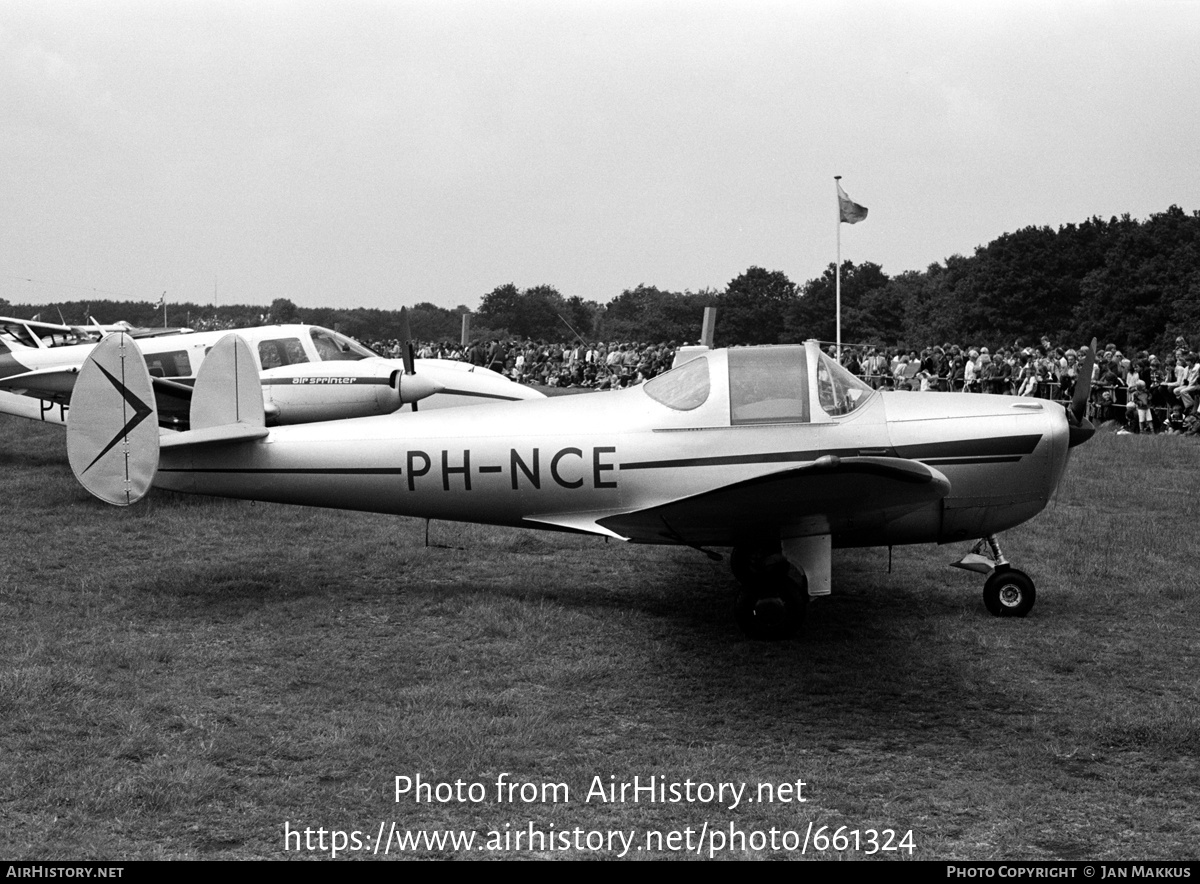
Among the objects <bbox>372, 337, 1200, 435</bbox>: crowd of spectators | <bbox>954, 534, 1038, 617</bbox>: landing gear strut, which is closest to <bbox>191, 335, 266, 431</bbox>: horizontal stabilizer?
<bbox>954, 534, 1038, 617</bbox>: landing gear strut

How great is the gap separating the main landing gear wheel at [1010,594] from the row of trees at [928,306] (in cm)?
5071

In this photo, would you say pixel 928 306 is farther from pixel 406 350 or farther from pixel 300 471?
pixel 300 471

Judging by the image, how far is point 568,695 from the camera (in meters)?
6.07

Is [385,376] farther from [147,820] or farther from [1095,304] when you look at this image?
[1095,304]

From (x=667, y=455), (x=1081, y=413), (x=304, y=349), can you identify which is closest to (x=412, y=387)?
(x=304, y=349)

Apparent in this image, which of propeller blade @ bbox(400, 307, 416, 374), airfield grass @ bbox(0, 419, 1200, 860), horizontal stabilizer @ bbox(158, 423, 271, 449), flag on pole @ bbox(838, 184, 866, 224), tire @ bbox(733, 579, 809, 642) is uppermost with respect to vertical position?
flag on pole @ bbox(838, 184, 866, 224)

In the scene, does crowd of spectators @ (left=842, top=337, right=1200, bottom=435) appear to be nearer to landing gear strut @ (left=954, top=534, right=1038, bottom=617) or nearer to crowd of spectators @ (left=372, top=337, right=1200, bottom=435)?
crowd of spectators @ (left=372, top=337, right=1200, bottom=435)

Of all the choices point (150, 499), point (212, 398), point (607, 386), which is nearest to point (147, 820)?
point (212, 398)

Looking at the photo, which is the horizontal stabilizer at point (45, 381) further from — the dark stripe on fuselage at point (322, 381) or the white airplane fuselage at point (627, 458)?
the white airplane fuselage at point (627, 458)

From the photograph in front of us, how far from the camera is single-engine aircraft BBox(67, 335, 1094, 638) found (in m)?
7.16

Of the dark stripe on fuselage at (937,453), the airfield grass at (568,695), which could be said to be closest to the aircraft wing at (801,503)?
the dark stripe on fuselage at (937,453)

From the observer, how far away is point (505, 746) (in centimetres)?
525

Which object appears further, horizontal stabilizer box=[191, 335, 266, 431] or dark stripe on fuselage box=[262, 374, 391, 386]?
dark stripe on fuselage box=[262, 374, 391, 386]

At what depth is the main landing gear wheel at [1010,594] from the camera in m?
7.63
